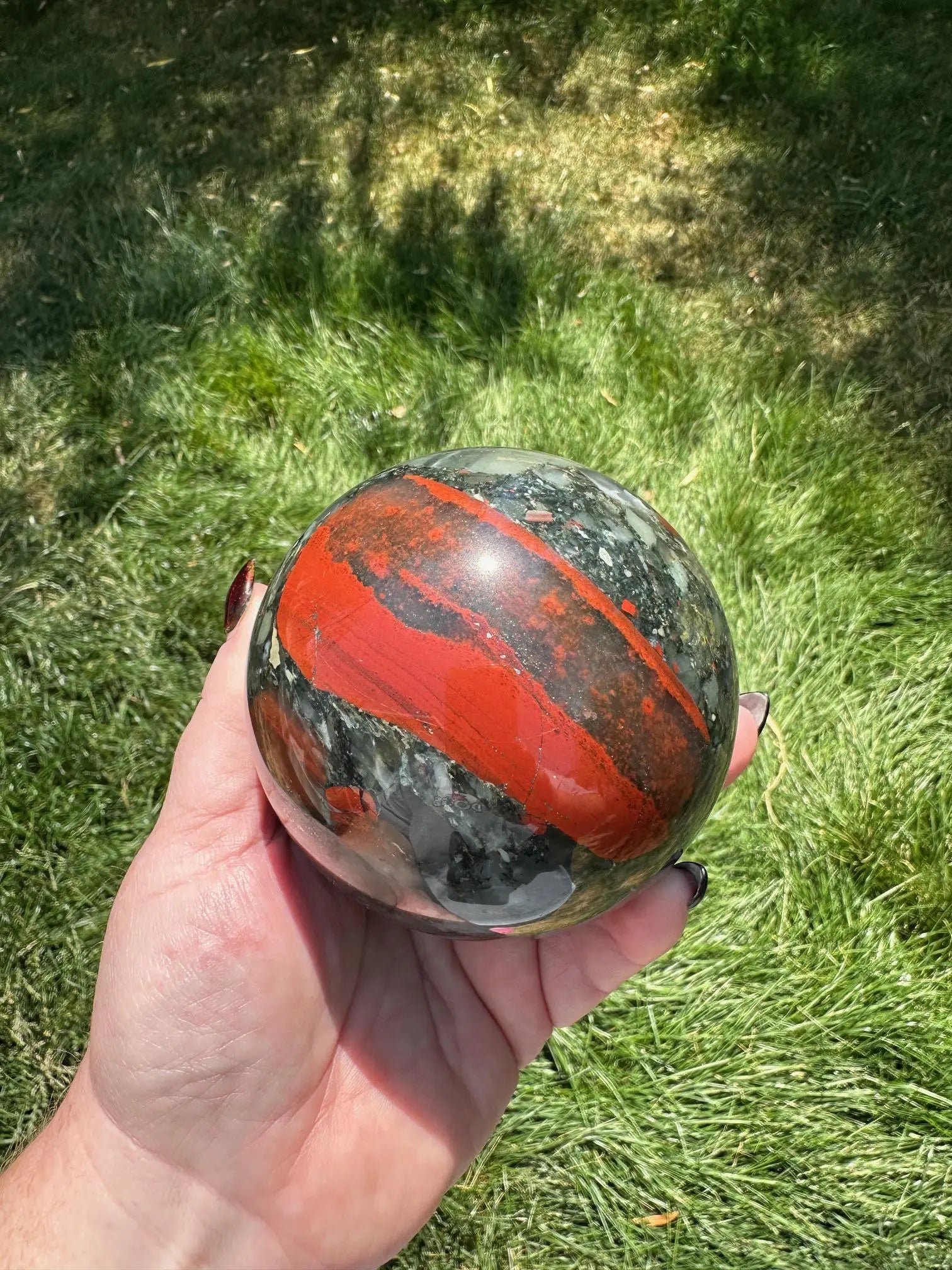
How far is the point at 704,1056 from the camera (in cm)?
323

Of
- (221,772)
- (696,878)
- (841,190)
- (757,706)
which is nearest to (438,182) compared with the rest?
(841,190)

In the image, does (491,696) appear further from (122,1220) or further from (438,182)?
(438,182)

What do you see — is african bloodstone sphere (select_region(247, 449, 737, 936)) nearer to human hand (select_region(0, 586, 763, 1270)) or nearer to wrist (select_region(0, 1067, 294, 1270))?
human hand (select_region(0, 586, 763, 1270))

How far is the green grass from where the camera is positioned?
125 inches

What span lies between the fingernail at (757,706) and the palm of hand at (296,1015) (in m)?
0.13

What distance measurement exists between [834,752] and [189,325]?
10.4 feet

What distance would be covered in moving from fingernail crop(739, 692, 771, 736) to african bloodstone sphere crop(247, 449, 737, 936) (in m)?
0.69

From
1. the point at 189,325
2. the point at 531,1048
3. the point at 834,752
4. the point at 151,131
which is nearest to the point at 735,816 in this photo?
the point at 834,752

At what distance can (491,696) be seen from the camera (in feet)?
6.34

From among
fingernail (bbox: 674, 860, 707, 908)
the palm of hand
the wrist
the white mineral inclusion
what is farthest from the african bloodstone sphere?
the wrist

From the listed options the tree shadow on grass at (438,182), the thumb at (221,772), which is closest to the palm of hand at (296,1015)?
the thumb at (221,772)

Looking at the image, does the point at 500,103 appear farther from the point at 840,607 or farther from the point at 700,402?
the point at 840,607

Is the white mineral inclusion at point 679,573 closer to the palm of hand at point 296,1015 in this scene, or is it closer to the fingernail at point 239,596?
the palm of hand at point 296,1015

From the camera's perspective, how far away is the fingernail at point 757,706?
2.90 meters
